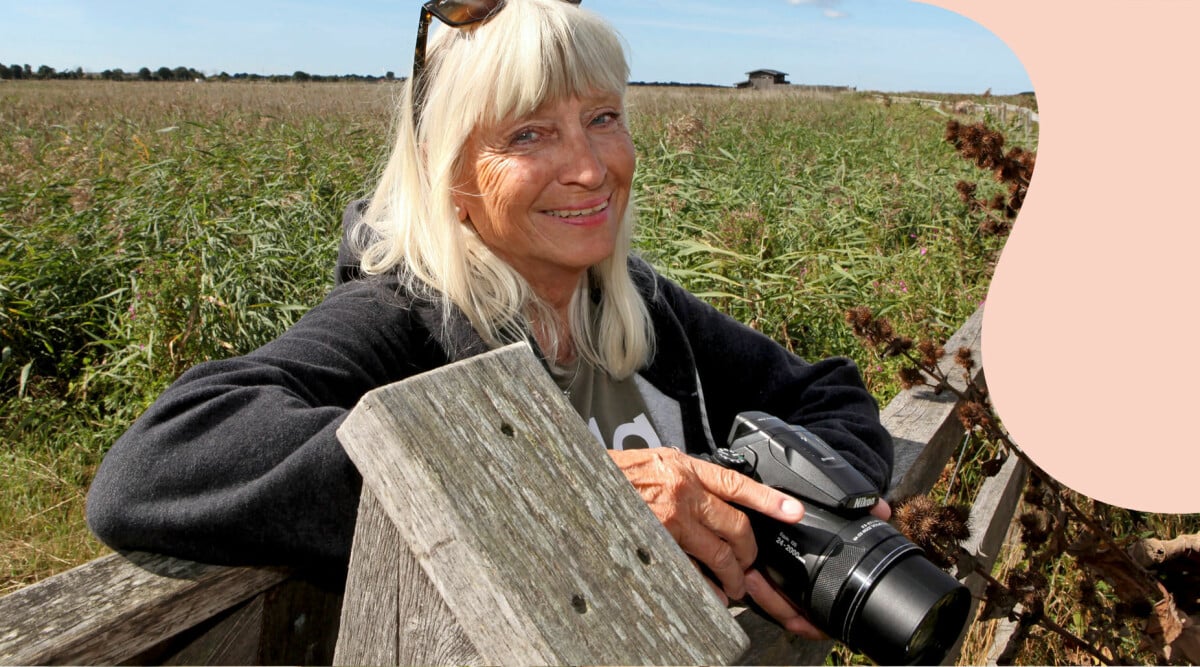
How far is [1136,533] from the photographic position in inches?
106

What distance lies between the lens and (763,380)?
6.77ft

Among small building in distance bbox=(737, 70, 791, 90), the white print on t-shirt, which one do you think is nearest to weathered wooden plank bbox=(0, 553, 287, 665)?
the white print on t-shirt

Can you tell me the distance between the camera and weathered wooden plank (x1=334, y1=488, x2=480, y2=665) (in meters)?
0.64

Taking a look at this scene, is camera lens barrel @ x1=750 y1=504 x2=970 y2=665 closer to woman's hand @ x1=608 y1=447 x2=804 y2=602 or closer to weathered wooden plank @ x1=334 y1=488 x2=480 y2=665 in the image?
woman's hand @ x1=608 y1=447 x2=804 y2=602

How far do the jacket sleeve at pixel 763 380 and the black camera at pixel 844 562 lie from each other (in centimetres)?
55

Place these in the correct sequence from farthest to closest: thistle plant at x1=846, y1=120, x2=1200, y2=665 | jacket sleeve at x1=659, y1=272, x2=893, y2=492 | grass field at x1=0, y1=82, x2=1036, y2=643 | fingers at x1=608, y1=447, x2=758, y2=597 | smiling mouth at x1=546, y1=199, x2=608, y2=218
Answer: grass field at x1=0, y1=82, x2=1036, y2=643 < jacket sleeve at x1=659, y1=272, x2=893, y2=492 < smiling mouth at x1=546, y1=199, x2=608, y2=218 < thistle plant at x1=846, y1=120, x2=1200, y2=665 < fingers at x1=608, y1=447, x2=758, y2=597

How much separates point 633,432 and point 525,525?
4.08ft

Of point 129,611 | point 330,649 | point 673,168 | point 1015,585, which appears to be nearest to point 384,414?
point 129,611

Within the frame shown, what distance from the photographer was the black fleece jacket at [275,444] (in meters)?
1.04

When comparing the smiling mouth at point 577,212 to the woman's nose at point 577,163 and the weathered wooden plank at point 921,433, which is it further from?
the weathered wooden plank at point 921,433

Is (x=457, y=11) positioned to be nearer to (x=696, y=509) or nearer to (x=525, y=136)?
(x=525, y=136)

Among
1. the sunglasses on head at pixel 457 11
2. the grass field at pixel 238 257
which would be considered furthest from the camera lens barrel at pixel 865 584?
the grass field at pixel 238 257

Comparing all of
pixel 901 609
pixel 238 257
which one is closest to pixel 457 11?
pixel 901 609

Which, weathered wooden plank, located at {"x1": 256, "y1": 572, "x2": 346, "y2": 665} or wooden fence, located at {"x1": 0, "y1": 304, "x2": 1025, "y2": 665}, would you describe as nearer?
wooden fence, located at {"x1": 0, "y1": 304, "x2": 1025, "y2": 665}
